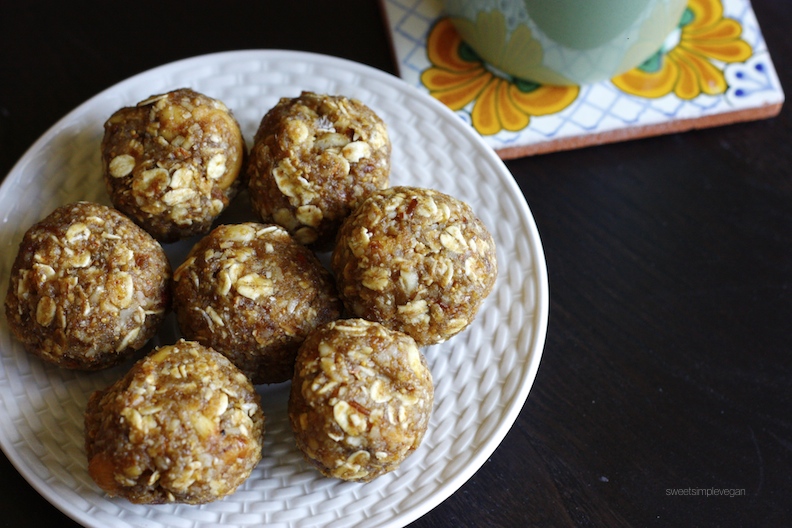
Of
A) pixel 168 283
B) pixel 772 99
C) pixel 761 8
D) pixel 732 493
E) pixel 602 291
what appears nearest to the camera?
pixel 168 283

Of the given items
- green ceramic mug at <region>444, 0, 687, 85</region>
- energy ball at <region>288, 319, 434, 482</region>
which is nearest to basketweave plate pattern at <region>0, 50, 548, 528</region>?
energy ball at <region>288, 319, 434, 482</region>

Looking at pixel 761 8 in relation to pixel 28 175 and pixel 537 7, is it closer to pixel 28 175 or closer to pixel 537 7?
pixel 537 7

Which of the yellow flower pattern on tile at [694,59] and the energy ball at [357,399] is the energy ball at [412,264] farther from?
the yellow flower pattern on tile at [694,59]

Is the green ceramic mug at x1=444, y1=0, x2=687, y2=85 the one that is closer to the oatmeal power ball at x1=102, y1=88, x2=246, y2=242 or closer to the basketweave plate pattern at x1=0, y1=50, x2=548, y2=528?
Result: the basketweave plate pattern at x1=0, y1=50, x2=548, y2=528

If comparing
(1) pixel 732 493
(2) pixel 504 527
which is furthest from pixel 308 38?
(1) pixel 732 493

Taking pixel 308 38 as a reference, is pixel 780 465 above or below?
below

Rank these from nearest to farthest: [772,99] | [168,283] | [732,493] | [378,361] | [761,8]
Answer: [378,361] < [168,283] < [732,493] < [772,99] < [761,8]

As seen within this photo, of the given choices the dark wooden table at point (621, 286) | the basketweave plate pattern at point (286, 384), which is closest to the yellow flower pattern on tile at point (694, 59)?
the dark wooden table at point (621, 286)

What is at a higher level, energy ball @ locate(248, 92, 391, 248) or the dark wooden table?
energy ball @ locate(248, 92, 391, 248)
